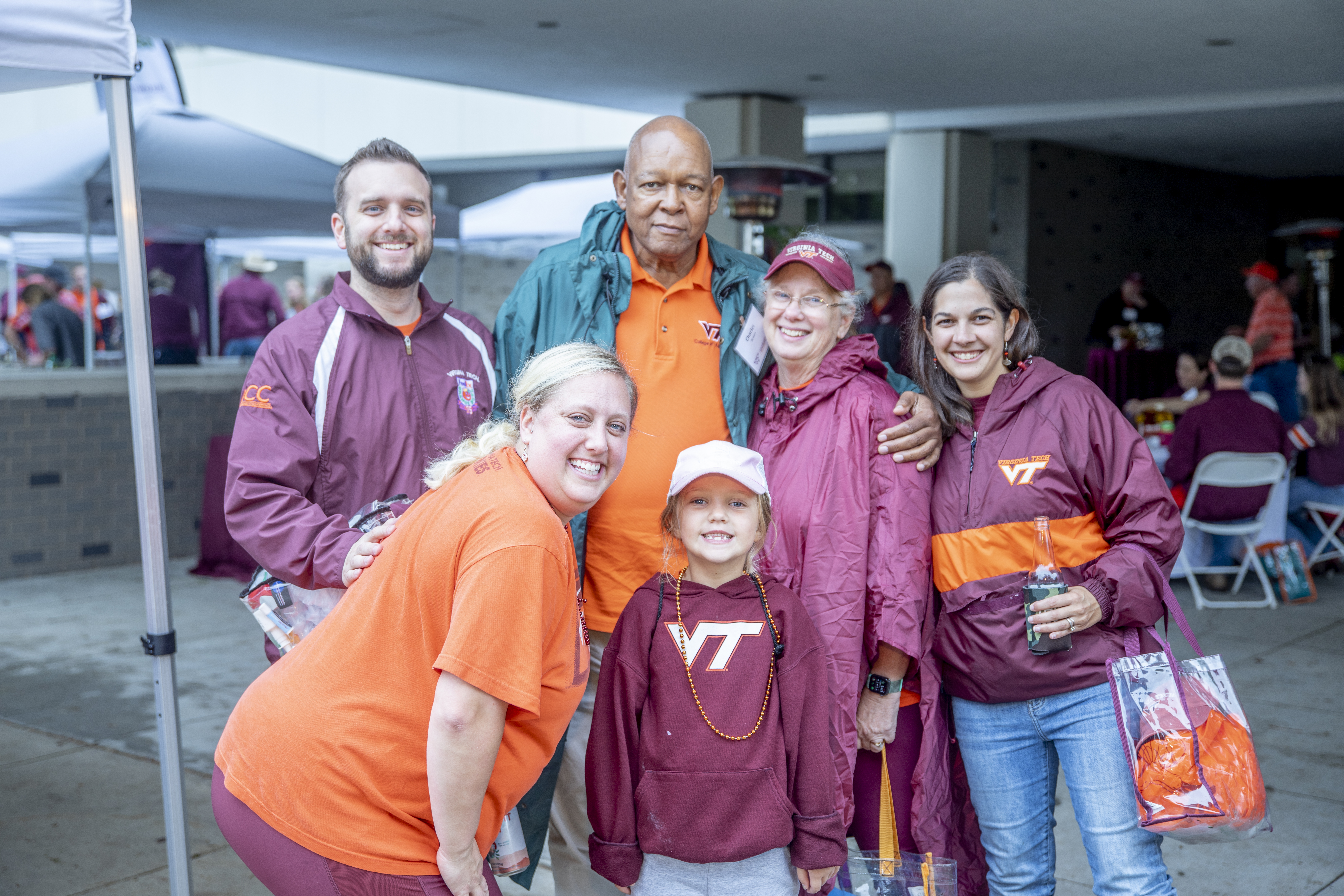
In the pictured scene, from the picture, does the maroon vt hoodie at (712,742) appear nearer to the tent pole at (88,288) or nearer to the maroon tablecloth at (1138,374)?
the tent pole at (88,288)

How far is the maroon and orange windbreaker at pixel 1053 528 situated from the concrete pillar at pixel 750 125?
7568 millimetres

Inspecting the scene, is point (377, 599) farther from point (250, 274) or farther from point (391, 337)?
point (250, 274)

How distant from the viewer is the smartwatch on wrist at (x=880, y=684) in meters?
2.38

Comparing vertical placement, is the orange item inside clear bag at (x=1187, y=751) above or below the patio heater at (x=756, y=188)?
below

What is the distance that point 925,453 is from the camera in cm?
237

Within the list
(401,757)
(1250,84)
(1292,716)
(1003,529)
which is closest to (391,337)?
(401,757)

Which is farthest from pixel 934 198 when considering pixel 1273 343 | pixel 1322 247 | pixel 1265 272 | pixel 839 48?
pixel 839 48

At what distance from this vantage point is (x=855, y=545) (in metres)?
2.34

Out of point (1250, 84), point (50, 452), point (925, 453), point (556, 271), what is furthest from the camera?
point (1250, 84)

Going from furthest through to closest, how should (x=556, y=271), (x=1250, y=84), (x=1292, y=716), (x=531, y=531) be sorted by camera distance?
(x=1250, y=84), (x=1292, y=716), (x=556, y=271), (x=531, y=531)

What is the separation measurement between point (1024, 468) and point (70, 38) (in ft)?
7.34

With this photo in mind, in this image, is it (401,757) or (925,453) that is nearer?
(401,757)

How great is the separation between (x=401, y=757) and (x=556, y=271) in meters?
1.34

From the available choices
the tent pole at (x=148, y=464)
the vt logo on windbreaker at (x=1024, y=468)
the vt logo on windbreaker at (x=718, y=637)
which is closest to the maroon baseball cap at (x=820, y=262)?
the vt logo on windbreaker at (x=1024, y=468)
